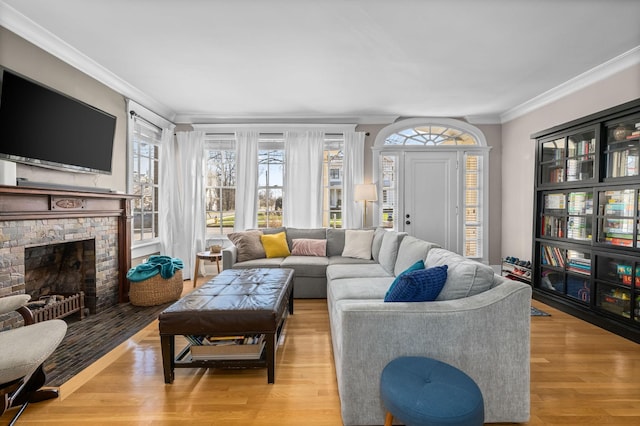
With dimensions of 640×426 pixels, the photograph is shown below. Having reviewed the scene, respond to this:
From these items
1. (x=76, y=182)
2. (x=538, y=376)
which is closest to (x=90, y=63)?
(x=76, y=182)

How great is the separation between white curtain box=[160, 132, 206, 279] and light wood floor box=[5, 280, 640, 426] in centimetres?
243

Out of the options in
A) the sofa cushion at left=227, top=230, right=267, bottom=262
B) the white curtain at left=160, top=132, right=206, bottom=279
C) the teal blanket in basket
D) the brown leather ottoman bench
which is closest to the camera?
the brown leather ottoman bench

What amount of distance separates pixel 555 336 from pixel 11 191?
4.56 metres

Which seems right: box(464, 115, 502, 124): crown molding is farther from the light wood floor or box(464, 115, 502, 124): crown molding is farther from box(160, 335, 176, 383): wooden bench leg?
box(160, 335, 176, 383): wooden bench leg

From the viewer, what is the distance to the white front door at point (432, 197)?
5133 mm

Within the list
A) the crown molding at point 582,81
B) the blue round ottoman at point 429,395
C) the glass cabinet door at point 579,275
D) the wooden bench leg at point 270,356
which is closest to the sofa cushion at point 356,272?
the wooden bench leg at point 270,356

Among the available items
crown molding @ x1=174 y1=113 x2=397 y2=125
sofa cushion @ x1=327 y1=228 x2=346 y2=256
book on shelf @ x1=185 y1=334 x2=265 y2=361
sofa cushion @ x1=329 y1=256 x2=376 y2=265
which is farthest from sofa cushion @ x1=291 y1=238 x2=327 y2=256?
book on shelf @ x1=185 y1=334 x2=265 y2=361

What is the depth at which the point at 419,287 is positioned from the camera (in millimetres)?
1699

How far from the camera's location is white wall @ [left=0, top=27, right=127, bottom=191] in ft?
8.29

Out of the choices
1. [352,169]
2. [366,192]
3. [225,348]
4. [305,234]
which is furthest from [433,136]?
[225,348]

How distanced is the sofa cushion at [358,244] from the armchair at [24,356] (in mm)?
3074

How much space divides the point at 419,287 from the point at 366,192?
306 centimetres

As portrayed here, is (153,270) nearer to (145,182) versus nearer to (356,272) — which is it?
(145,182)

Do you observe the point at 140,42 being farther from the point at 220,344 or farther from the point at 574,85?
the point at 574,85
